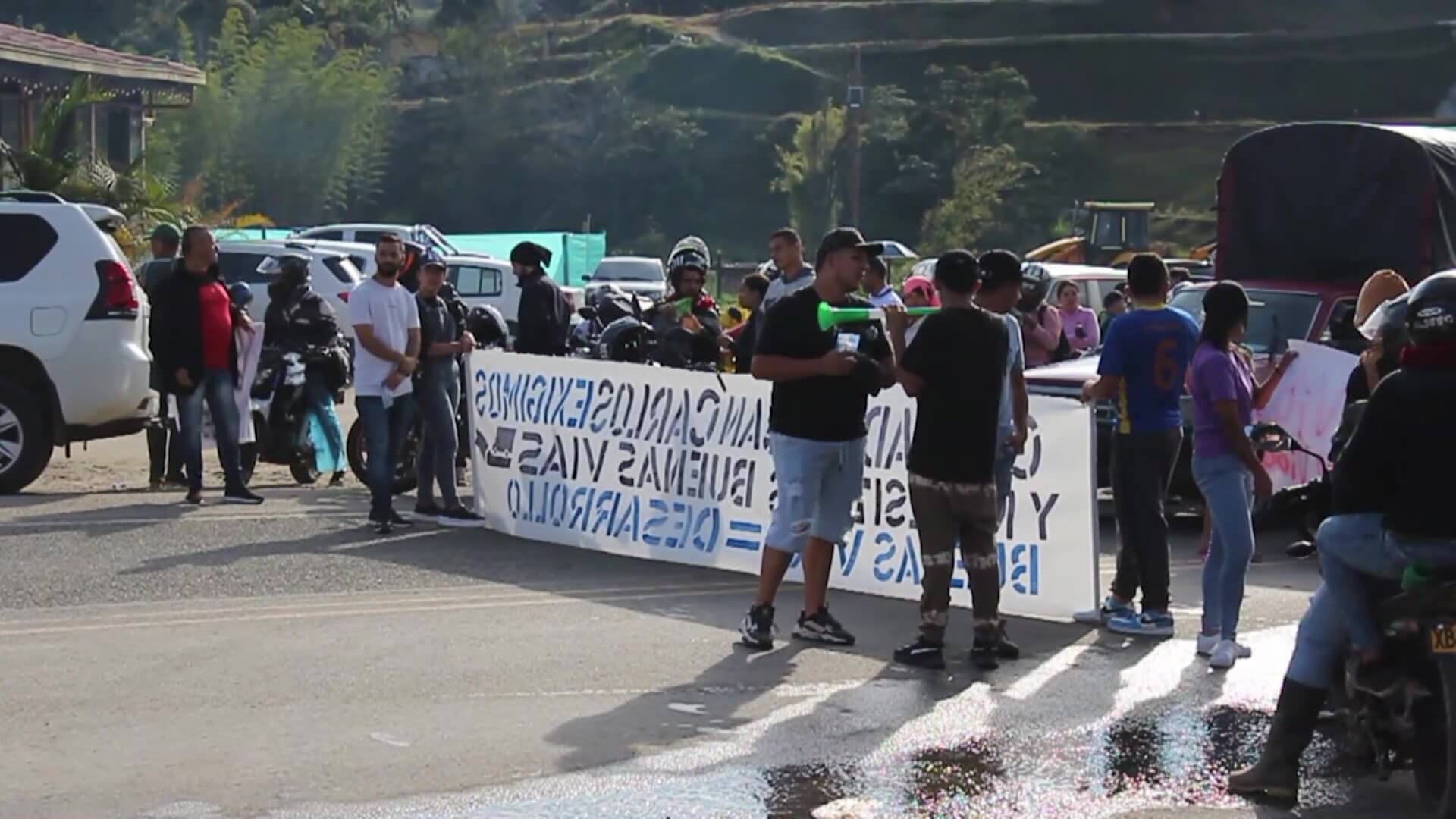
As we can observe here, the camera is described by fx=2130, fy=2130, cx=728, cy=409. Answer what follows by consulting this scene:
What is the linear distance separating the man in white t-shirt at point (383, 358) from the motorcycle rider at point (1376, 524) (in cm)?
664

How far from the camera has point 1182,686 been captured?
8.62 metres

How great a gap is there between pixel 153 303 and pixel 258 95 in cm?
6457

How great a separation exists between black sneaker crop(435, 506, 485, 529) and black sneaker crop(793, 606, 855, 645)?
13.0 ft

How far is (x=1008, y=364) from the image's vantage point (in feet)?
30.3

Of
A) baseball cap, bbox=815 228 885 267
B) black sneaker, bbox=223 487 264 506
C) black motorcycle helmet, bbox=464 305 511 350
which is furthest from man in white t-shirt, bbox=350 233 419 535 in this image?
baseball cap, bbox=815 228 885 267

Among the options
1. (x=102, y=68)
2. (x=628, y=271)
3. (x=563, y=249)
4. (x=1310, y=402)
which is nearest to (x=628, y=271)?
(x=628, y=271)

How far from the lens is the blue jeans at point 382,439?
12.3 metres

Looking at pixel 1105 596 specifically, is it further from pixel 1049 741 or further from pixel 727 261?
pixel 727 261

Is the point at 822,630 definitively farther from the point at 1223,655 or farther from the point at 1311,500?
the point at 1311,500

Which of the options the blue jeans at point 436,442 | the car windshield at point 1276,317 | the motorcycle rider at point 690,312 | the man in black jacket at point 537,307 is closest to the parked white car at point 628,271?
the car windshield at point 1276,317

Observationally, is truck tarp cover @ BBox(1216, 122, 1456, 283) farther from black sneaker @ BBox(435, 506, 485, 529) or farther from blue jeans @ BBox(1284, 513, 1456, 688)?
blue jeans @ BBox(1284, 513, 1456, 688)

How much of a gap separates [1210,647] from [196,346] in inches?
273

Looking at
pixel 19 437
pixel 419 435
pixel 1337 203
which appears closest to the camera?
pixel 19 437

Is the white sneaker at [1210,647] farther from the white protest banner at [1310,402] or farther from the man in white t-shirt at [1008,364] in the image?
the white protest banner at [1310,402]
